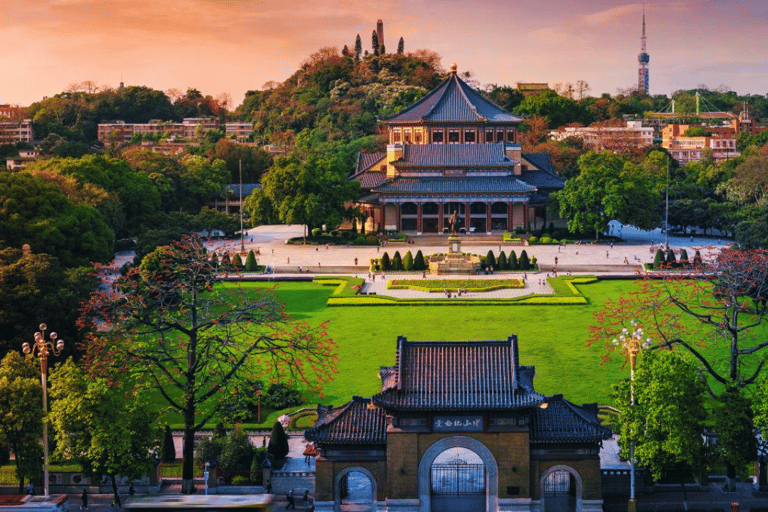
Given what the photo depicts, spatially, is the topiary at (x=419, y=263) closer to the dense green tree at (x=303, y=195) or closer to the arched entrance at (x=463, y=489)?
the dense green tree at (x=303, y=195)

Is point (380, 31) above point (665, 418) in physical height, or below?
above

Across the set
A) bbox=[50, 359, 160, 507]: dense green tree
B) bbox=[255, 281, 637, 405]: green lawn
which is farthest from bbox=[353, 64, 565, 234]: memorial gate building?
bbox=[50, 359, 160, 507]: dense green tree

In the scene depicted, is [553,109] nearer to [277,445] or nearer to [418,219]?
[418,219]

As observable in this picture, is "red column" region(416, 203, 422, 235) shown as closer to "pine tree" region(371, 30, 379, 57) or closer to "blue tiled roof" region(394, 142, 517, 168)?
"blue tiled roof" region(394, 142, 517, 168)

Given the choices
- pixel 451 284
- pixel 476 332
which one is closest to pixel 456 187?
pixel 451 284

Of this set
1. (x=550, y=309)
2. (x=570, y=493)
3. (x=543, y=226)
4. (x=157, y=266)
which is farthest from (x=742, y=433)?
(x=543, y=226)

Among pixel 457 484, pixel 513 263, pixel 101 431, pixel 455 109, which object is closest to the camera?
pixel 101 431

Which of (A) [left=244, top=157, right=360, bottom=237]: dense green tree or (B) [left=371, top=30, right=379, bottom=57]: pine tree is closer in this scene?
(A) [left=244, top=157, right=360, bottom=237]: dense green tree
